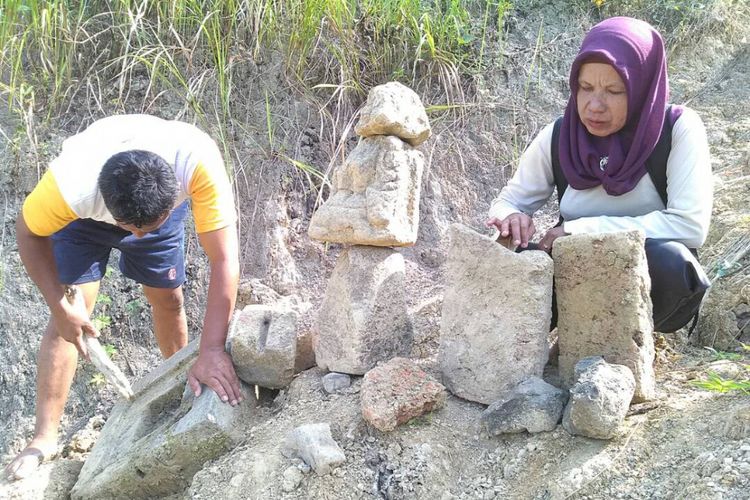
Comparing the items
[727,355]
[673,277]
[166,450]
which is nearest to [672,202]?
[673,277]

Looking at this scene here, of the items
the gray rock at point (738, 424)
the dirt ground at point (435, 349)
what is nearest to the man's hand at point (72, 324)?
the dirt ground at point (435, 349)

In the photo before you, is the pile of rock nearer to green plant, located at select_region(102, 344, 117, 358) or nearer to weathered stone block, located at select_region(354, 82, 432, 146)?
weathered stone block, located at select_region(354, 82, 432, 146)

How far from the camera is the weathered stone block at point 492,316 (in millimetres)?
2441

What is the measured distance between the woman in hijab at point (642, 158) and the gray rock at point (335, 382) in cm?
89

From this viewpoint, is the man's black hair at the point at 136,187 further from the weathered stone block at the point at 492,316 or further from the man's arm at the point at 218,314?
the weathered stone block at the point at 492,316

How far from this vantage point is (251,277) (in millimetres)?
3938

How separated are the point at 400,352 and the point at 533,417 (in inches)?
27.3

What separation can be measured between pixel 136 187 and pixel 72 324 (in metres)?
0.81

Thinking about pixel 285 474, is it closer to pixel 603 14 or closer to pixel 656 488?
pixel 656 488

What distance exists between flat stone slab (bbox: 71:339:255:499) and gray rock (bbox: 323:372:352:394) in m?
→ 0.32

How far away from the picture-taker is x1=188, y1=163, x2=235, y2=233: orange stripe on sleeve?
2.79m

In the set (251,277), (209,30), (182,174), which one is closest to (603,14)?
(209,30)

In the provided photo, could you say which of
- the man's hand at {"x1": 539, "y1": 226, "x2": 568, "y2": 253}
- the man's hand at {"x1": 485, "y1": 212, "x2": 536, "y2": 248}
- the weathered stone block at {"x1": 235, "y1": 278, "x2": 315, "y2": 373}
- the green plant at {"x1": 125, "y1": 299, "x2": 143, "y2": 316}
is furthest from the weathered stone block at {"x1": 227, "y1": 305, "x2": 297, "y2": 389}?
the green plant at {"x1": 125, "y1": 299, "x2": 143, "y2": 316}

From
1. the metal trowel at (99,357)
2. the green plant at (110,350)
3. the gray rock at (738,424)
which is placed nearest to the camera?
the gray rock at (738,424)
